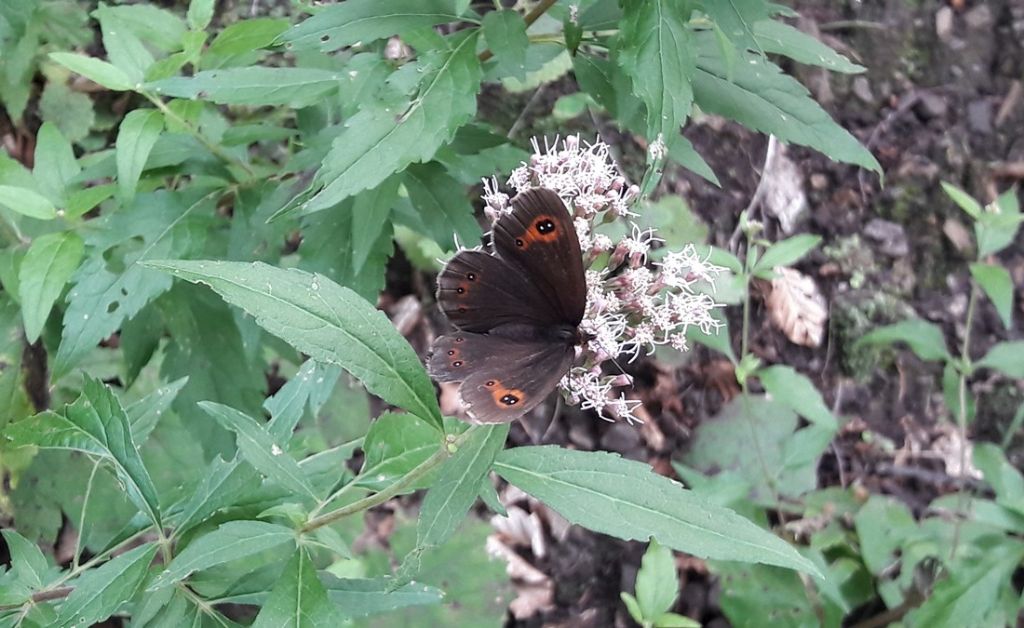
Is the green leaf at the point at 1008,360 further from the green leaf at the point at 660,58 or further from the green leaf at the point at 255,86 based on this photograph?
the green leaf at the point at 255,86

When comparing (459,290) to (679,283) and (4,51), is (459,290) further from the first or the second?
(4,51)

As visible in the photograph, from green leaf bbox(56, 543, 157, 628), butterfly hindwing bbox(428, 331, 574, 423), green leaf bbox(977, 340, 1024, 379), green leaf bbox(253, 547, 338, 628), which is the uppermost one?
butterfly hindwing bbox(428, 331, 574, 423)

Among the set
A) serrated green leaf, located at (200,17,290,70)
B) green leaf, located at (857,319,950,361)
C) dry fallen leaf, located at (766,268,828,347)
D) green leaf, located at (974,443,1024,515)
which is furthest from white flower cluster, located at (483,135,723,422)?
dry fallen leaf, located at (766,268,828,347)

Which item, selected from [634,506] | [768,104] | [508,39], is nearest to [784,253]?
[768,104]

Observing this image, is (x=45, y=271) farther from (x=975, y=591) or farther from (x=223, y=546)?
(x=975, y=591)

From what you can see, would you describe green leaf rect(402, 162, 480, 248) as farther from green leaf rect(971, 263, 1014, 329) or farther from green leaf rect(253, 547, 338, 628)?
green leaf rect(971, 263, 1014, 329)

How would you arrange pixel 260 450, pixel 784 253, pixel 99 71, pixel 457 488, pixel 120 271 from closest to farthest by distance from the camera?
pixel 457 488
pixel 260 450
pixel 99 71
pixel 120 271
pixel 784 253
